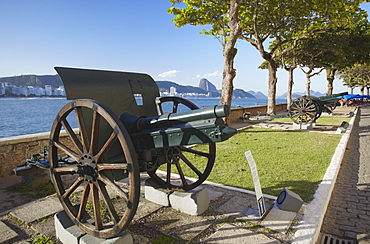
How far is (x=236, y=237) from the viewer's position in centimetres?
325

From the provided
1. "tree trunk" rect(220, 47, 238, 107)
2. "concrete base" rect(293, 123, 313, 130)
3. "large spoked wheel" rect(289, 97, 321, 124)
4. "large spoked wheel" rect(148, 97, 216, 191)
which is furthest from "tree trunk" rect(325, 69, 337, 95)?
"large spoked wheel" rect(148, 97, 216, 191)

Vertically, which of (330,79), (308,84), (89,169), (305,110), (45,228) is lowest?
(45,228)

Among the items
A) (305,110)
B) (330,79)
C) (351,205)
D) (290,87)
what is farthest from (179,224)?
(330,79)

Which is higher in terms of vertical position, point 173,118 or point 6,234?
point 173,118

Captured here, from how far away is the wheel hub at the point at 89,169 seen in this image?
295 centimetres

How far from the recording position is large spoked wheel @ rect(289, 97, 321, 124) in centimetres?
1317

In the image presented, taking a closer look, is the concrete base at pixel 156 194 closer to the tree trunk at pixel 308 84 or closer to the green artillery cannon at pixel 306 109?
the green artillery cannon at pixel 306 109

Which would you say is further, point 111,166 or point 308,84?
point 308,84

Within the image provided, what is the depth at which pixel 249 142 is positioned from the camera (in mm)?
9734

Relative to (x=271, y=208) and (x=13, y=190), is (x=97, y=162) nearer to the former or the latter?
(x=271, y=208)

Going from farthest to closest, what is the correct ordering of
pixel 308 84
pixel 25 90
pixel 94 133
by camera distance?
pixel 25 90 < pixel 308 84 < pixel 94 133

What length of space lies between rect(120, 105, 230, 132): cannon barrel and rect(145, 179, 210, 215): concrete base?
123 centimetres

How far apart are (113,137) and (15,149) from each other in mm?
4410

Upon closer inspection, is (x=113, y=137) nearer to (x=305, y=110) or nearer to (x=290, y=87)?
(x=305, y=110)
